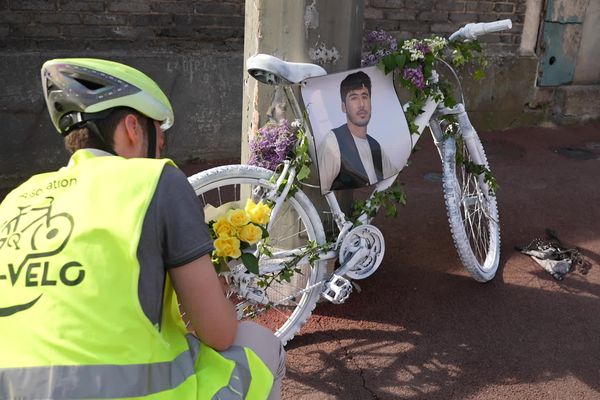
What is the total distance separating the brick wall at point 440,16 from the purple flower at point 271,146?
354cm

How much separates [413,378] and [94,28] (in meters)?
3.69

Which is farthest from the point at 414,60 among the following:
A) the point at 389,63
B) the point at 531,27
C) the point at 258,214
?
the point at 531,27

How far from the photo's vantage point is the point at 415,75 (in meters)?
3.29

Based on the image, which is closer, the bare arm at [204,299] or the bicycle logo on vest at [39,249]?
the bicycle logo on vest at [39,249]

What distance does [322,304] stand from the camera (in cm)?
362

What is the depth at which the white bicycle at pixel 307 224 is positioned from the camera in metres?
2.88

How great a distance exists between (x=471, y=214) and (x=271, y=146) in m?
1.48

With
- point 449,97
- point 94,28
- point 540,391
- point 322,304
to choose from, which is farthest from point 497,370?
point 94,28

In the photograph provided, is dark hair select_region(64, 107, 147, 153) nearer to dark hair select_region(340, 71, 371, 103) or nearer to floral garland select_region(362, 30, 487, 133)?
dark hair select_region(340, 71, 371, 103)

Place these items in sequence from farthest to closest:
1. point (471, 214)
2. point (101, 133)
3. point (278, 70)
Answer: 1. point (471, 214)
2. point (278, 70)
3. point (101, 133)

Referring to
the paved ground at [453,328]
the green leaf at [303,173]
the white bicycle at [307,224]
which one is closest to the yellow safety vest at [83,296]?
the white bicycle at [307,224]

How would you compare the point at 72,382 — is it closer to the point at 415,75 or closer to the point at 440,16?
the point at 415,75

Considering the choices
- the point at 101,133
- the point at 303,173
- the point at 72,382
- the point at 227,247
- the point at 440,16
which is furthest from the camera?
the point at 440,16

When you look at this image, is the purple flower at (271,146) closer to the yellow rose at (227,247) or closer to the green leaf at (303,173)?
the green leaf at (303,173)
